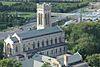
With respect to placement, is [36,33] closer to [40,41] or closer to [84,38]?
[40,41]

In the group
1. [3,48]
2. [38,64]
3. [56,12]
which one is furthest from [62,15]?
[38,64]

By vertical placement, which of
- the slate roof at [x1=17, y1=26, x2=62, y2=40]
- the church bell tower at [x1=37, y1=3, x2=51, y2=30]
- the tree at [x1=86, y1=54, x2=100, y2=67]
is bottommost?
the tree at [x1=86, y1=54, x2=100, y2=67]

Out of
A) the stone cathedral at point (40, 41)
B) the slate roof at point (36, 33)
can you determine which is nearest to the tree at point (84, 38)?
the stone cathedral at point (40, 41)

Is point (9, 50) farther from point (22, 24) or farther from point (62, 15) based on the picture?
point (62, 15)

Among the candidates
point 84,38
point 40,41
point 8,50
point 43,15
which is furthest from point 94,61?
point 43,15

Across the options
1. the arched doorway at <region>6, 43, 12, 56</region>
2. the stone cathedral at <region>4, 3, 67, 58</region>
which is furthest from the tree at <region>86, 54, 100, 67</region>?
the arched doorway at <region>6, 43, 12, 56</region>

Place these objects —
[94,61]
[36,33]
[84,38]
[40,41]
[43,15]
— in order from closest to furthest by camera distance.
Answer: [94,61], [36,33], [40,41], [84,38], [43,15]

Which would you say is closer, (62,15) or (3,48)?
(3,48)

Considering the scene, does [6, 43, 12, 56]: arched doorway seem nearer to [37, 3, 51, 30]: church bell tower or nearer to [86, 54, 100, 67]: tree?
[37, 3, 51, 30]: church bell tower
